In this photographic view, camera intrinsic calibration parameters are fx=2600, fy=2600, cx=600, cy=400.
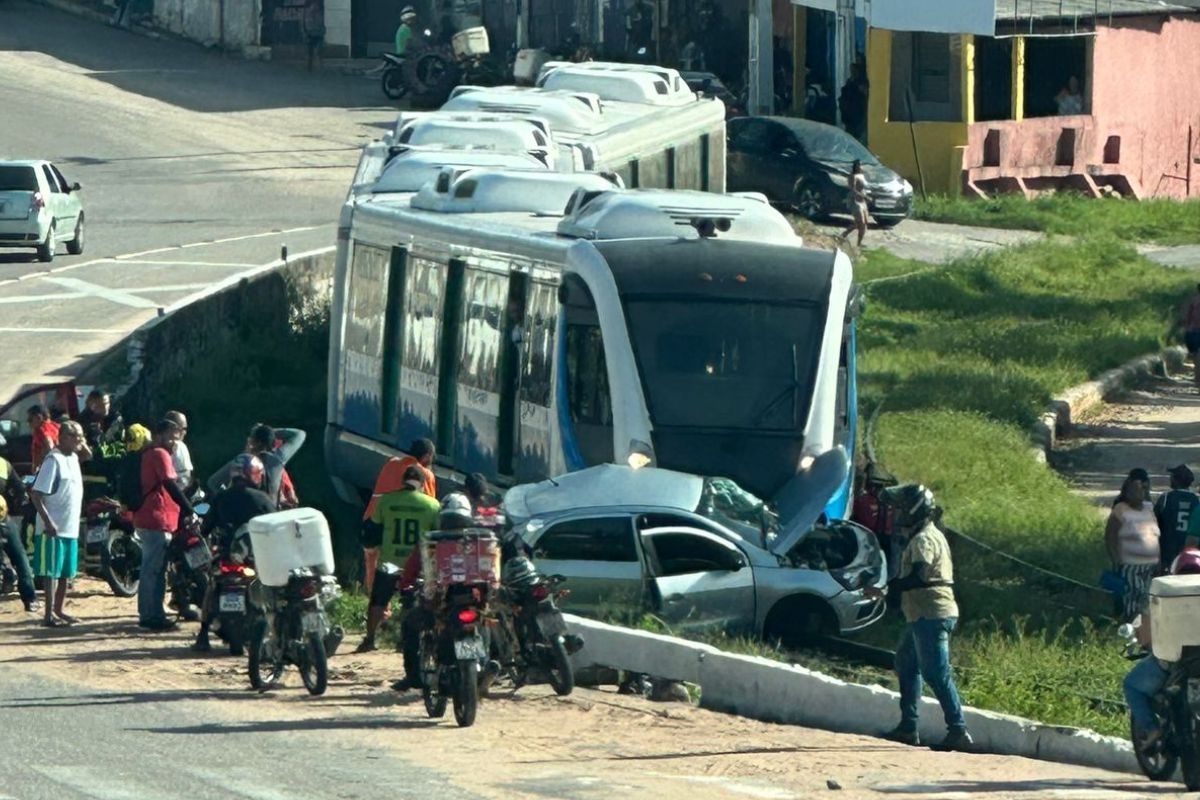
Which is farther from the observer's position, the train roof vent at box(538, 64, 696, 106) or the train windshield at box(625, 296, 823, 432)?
the train roof vent at box(538, 64, 696, 106)

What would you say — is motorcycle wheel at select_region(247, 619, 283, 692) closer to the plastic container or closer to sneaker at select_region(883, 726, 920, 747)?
the plastic container

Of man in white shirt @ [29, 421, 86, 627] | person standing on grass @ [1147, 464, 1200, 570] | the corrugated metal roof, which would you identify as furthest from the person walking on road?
the corrugated metal roof

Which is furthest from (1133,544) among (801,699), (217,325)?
(217,325)

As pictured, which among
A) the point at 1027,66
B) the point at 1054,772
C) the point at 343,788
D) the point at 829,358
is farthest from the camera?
the point at 1027,66

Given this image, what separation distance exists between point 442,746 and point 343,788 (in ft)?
4.74

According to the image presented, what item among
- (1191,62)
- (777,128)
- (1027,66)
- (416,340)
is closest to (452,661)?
(416,340)

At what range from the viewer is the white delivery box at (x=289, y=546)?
1549 cm

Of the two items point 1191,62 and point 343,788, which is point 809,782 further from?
point 1191,62

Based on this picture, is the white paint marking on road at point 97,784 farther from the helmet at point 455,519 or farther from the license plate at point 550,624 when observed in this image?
the license plate at point 550,624

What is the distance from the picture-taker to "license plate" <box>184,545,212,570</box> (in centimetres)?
1775

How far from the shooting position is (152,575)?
57.7 feet

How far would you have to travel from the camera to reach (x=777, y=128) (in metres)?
41.8

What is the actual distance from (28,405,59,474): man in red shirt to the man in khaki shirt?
799cm

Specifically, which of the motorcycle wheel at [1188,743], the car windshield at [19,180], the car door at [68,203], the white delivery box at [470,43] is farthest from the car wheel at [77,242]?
the motorcycle wheel at [1188,743]
